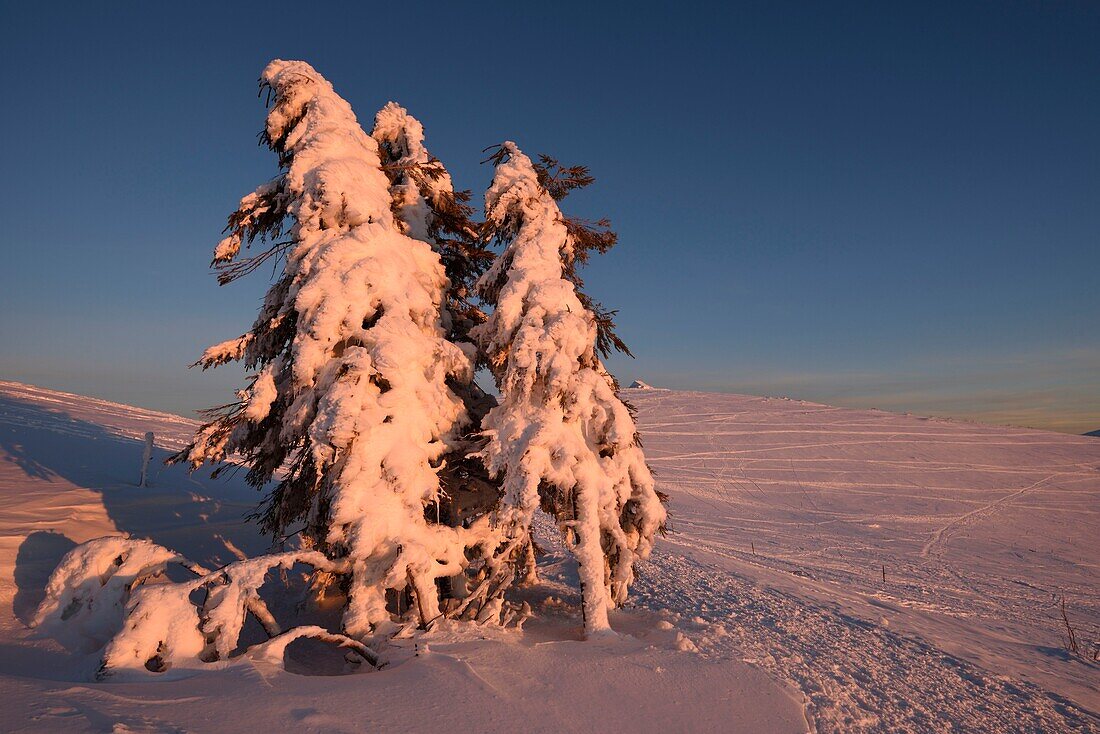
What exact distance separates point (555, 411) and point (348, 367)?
111 inches

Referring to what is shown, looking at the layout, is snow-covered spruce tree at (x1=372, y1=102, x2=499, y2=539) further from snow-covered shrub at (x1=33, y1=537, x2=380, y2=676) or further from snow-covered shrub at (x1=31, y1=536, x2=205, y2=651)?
snow-covered shrub at (x1=31, y1=536, x2=205, y2=651)

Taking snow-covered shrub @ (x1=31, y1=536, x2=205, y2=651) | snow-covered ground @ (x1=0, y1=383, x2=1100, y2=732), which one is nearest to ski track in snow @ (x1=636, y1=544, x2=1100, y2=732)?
snow-covered ground @ (x1=0, y1=383, x2=1100, y2=732)

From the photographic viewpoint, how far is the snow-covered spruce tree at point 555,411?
7.65 m

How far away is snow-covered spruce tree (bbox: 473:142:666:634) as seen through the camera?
7.65m

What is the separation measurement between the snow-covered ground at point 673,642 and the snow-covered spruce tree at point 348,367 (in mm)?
1469

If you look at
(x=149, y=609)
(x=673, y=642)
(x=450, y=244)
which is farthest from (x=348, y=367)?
(x=673, y=642)

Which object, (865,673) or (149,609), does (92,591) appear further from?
(865,673)

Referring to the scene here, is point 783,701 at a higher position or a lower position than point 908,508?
higher

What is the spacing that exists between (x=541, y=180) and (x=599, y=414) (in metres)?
4.04

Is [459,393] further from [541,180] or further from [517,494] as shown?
[541,180]

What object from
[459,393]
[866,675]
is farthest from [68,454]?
[866,675]

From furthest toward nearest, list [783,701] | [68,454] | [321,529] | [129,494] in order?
1. [68,454]
2. [129,494]
3. [321,529]
4. [783,701]

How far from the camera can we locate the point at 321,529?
809cm

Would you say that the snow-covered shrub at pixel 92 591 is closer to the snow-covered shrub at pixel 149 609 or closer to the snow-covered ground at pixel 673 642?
the snow-covered shrub at pixel 149 609
